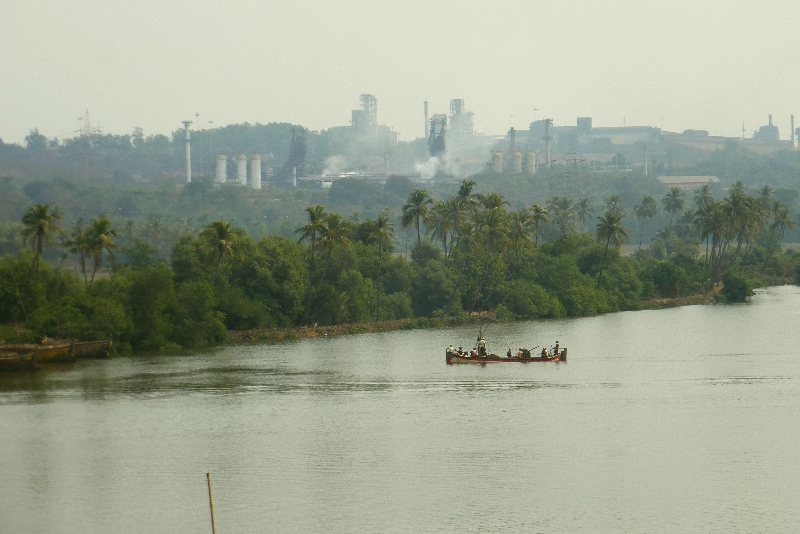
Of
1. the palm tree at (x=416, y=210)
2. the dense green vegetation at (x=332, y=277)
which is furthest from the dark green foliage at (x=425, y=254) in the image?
the palm tree at (x=416, y=210)

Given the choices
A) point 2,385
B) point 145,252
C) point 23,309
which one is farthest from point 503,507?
point 145,252

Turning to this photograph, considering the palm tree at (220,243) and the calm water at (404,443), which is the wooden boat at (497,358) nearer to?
the calm water at (404,443)

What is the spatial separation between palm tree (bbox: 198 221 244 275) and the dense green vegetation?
101mm

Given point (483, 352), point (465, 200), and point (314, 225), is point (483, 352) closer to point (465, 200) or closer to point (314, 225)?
point (314, 225)

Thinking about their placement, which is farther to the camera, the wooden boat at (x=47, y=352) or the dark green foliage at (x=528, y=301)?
the dark green foliage at (x=528, y=301)

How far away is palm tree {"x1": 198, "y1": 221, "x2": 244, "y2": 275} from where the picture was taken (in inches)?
2985

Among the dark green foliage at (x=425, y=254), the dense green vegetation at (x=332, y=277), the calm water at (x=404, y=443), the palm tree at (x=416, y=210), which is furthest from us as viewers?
the dark green foliage at (x=425, y=254)

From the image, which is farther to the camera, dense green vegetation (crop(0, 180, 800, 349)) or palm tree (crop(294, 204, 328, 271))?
palm tree (crop(294, 204, 328, 271))

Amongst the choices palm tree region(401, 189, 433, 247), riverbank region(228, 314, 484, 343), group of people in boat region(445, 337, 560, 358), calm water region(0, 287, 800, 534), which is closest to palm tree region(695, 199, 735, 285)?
riverbank region(228, 314, 484, 343)

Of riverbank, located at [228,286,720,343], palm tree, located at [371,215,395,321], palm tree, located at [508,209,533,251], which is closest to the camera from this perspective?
riverbank, located at [228,286,720,343]

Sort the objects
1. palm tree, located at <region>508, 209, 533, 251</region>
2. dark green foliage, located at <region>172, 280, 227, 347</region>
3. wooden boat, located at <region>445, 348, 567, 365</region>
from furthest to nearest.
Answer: palm tree, located at <region>508, 209, 533, 251</region>, dark green foliage, located at <region>172, 280, 227, 347</region>, wooden boat, located at <region>445, 348, 567, 365</region>

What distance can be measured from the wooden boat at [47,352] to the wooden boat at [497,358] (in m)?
19.0

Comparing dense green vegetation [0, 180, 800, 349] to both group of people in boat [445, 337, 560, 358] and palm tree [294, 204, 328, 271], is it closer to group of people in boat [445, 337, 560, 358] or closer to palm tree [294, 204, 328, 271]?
palm tree [294, 204, 328, 271]

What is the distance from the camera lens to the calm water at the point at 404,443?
117 feet
